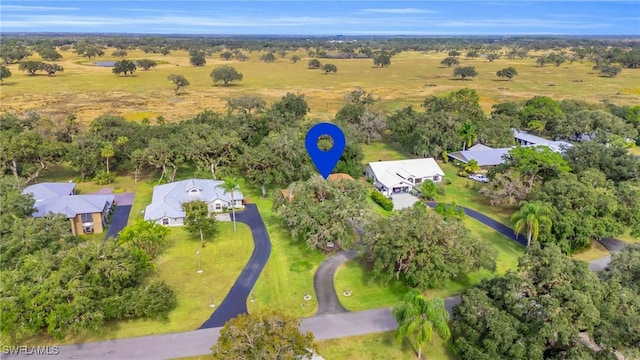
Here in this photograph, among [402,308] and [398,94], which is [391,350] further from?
[398,94]

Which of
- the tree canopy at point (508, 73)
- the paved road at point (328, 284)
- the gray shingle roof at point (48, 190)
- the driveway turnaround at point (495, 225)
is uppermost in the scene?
the tree canopy at point (508, 73)

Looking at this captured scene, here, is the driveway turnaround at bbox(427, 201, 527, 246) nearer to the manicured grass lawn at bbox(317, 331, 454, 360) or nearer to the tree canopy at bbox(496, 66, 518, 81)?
the manicured grass lawn at bbox(317, 331, 454, 360)

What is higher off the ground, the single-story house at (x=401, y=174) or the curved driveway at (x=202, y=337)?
the single-story house at (x=401, y=174)

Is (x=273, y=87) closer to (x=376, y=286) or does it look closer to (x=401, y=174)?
(x=401, y=174)

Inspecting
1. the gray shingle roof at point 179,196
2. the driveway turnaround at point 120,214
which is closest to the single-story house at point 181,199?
the gray shingle roof at point 179,196

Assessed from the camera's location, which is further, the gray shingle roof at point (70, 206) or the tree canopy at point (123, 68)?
the tree canopy at point (123, 68)

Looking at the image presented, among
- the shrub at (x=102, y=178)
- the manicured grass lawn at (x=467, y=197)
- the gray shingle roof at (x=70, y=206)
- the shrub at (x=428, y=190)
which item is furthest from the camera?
the shrub at (x=102, y=178)

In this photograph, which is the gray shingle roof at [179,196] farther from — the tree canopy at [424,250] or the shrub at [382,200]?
the tree canopy at [424,250]

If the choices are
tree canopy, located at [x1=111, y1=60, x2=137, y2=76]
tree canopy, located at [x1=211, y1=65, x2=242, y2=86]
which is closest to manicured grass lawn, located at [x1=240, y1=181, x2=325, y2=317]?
tree canopy, located at [x1=211, y1=65, x2=242, y2=86]
